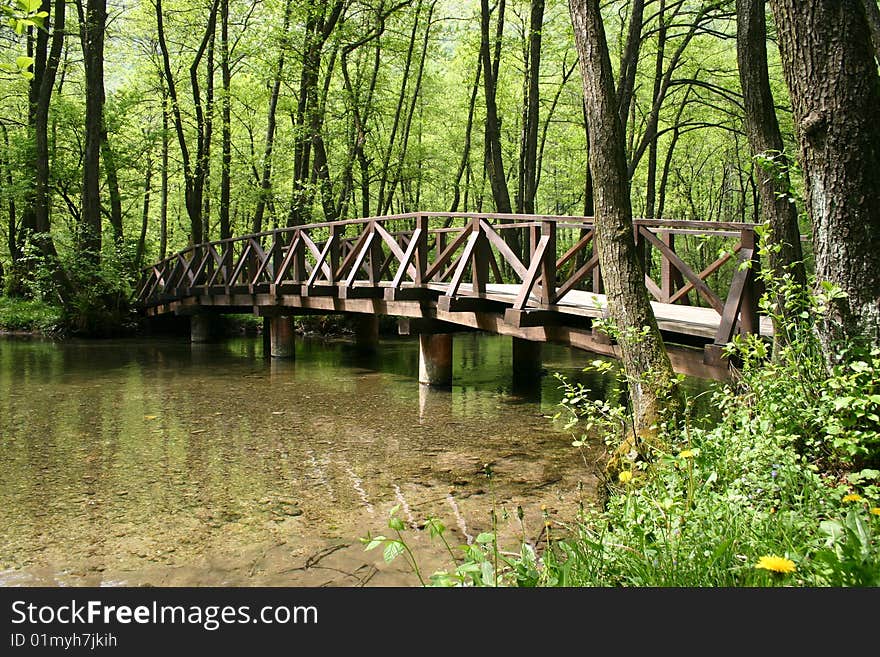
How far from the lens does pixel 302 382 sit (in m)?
11.1

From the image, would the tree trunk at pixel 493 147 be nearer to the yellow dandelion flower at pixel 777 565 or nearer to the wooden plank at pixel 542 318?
the wooden plank at pixel 542 318

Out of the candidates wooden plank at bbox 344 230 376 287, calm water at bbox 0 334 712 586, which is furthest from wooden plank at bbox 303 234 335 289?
calm water at bbox 0 334 712 586

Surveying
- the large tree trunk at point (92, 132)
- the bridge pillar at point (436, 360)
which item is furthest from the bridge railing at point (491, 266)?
the large tree trunk at point (92, 132)

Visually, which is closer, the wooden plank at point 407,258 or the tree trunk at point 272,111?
the wooden plank at point 407,258

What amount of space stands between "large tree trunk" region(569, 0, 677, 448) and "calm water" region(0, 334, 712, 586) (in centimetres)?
114

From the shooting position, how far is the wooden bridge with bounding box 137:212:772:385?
596 cm

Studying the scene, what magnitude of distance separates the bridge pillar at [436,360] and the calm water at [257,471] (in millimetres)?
287

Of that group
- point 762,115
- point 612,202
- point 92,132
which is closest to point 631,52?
point 762,115

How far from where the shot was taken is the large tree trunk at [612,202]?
5020mm

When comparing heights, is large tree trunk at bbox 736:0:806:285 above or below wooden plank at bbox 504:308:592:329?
above

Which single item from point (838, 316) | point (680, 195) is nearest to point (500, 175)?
point (838, 316)

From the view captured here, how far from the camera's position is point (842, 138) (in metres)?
3.42

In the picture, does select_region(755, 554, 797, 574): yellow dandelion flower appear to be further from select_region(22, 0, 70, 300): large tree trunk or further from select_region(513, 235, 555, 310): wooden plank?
select_region(22, 0, 70, 300): large tree trunk

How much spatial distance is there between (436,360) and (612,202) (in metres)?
5.75
